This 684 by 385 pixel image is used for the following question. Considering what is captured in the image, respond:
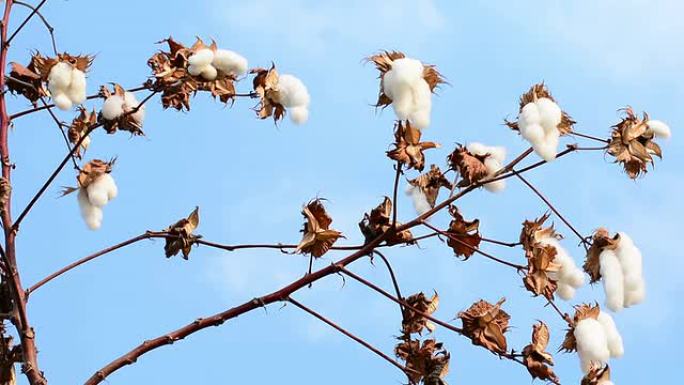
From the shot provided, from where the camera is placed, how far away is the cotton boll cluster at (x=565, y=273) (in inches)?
136

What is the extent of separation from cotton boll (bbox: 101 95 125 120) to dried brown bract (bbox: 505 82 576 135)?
103 cm

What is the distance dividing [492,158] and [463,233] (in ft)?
0.68

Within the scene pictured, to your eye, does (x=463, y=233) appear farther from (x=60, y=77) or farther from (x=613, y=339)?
(x=60, y=77)

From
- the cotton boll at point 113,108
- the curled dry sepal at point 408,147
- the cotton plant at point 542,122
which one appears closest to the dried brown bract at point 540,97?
the cotton plant at point 542,122

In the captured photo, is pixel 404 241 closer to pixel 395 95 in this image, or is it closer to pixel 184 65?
pixel 395 95

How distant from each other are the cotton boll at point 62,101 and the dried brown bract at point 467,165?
1005 millimetres

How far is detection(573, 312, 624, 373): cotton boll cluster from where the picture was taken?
11.0 ft

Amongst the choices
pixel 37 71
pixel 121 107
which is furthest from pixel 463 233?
pixel 37 71

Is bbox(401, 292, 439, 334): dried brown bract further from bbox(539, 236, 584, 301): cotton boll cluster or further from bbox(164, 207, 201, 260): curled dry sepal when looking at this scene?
bbox(164, 207, 201, 260): curled dry sepal

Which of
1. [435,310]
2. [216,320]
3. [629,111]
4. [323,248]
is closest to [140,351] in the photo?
[216,320]

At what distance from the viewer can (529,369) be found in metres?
3.39

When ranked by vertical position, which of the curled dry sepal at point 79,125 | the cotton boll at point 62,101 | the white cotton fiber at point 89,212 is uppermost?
the curled dry sepal at point 79,125

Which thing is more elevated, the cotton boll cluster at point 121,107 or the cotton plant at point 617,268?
the cotton boll cluster at point 121,107

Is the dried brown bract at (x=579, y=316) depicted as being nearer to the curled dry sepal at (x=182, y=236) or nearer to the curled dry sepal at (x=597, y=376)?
the curled dry sepal at (x=597, y=376)
